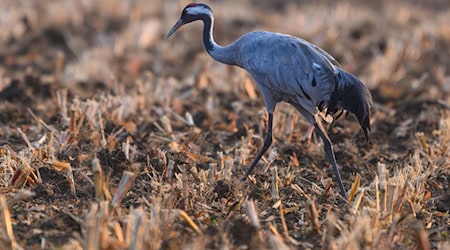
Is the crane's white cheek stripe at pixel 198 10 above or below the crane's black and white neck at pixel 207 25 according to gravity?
above

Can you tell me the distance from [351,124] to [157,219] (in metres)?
3.49

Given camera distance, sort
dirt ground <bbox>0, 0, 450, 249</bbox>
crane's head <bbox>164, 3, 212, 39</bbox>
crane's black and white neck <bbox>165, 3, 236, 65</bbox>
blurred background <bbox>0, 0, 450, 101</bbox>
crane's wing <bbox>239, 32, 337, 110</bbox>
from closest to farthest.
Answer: dirt ground <bbox>0, 0, 450, 249</bbox>, crane's wing <bbox>239, 32, 337, 110</bbox>, crane's black and white neck <bbox>165, 3, 236, 65</bbox>, crane's head <bbox>164, 3, 212, 39</bbox>, blurred background <bbox>0, 0, 450, 101</bbox>

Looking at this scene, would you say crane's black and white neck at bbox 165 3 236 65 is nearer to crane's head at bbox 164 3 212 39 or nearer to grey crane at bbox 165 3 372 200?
crane's head at bbox 164 3 212 39

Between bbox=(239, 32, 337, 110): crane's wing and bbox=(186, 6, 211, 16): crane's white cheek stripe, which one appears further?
bbox=(186, 6, 211, 16): crane's white cheek stripe

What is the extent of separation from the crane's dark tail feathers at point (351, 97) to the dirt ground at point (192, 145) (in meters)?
0.49

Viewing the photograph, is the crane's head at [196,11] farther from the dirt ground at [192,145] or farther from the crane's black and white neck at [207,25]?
the dirt ground at [192,145]

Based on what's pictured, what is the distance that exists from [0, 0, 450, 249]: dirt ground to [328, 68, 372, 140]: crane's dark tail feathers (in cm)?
49

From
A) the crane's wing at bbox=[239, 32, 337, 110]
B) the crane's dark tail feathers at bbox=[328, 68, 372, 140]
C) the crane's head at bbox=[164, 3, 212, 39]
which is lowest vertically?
the crane's dark tail feathers at bbox=[328, 68, 372, 140]

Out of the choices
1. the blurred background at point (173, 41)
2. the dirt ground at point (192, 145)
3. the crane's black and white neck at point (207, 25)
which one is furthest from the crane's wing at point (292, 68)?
the blurred background at point (173, 41)

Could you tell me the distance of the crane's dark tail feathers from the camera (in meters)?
5.15

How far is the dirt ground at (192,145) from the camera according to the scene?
13.8 feet

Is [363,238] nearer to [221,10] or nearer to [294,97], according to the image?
→ [294,97]

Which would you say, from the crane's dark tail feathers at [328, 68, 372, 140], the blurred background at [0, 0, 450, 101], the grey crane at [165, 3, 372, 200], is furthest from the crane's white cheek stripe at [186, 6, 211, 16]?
the blurred background at [0, 0, 450, 101]

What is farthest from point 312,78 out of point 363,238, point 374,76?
A: point 374,76
